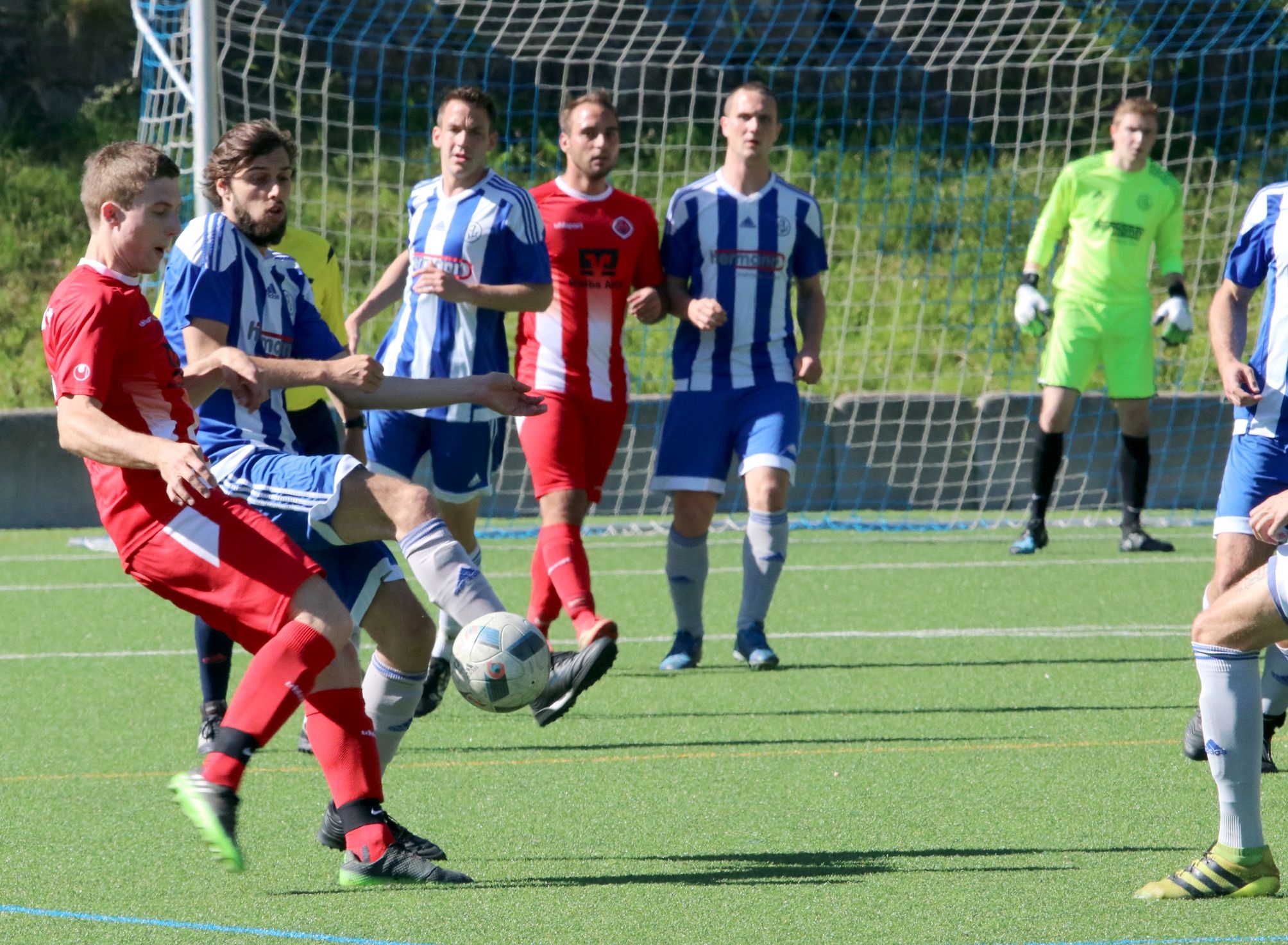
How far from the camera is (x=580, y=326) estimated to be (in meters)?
6.45

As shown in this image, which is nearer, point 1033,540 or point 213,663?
point 213,663

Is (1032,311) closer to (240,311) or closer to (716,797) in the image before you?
(716,797)

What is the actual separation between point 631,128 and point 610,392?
9.84 metres

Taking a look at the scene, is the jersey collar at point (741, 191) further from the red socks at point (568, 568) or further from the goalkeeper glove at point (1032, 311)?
the goalkeeper glove at point (1032, 311)

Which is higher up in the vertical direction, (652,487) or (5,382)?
(652,487)

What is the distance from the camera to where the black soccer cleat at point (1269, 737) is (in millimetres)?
4691

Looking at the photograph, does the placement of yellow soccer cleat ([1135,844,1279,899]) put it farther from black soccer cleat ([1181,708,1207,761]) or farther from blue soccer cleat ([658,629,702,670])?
blue soccer cleat ([658,629,702,670])

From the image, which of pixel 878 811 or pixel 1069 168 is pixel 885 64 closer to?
pixel 1069 168

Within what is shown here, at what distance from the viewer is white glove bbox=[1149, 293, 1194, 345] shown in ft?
29.0

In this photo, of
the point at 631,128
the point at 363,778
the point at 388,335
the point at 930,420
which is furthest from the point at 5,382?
the point at 363,778

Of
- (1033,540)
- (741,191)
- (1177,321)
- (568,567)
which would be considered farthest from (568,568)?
(1177,321)

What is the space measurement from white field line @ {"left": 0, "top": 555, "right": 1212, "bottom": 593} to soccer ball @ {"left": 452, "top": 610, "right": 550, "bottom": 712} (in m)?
5.15

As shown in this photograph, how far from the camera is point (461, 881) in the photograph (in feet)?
12.1

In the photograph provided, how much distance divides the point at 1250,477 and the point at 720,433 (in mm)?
2398
